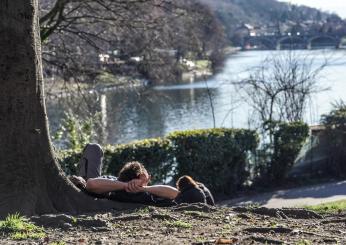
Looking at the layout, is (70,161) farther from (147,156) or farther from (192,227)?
(192,227)

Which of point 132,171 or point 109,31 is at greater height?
point 109,31

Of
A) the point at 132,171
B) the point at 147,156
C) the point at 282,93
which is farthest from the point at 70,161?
the point at 282,93

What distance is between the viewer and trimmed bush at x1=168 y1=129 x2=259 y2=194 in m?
13.8

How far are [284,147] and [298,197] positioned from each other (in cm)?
210

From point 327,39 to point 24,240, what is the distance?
56345 mm

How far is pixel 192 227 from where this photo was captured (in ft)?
19.8

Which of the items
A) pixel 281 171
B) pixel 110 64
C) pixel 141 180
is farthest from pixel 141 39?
pixel 141 180

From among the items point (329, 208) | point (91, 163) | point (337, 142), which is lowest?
point (329, 208)

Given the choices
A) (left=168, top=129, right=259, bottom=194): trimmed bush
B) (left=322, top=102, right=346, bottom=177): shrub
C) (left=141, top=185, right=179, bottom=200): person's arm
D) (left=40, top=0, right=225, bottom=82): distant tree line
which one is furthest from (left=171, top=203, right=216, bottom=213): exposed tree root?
(left=322, top=102, right=346, bottom=177): shrub

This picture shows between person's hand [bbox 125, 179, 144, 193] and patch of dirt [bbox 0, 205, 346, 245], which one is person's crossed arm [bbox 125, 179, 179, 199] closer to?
person's hand [bbox 125, 179, 144, 193]

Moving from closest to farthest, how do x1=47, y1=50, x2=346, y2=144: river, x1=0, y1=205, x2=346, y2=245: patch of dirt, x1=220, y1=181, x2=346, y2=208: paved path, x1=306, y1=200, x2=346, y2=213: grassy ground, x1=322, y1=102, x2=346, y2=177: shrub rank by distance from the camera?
x1=0, y1=205, x2=346, y2=245: patch of dirt < x1=306, y1=200, x2=346, y2=213: grassy ground < x1=220, y1=181, x2=346, y2=208: paved path < x1=322, y1=102, x2=346, y2=177: shrub < x1=47, y1=50, x2=346, y2=144: river

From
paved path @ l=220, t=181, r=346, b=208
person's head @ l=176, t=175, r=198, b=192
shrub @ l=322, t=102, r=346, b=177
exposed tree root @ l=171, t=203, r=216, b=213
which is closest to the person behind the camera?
exposed tree root @ l=171, t=203, r=216, b=213

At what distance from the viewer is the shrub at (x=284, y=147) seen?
15.5m

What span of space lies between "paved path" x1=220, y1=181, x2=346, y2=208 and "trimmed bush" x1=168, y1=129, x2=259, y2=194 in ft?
1.88
